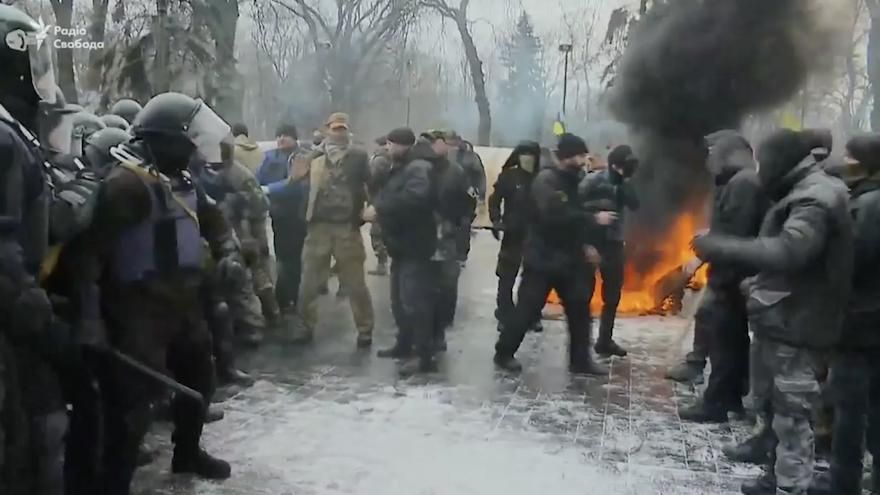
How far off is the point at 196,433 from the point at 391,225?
9.91 feet

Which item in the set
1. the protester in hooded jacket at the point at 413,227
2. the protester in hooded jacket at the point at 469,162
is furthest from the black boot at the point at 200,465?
the protester in hooded jacket at the point at 469,162

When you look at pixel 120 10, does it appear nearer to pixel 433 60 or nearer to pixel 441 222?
pixel 441 222

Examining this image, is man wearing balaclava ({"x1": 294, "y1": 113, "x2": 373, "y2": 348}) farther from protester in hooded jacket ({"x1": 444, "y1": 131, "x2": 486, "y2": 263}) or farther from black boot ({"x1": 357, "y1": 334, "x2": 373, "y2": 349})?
protester in hooded jacket ({"x1": 444, "y1": 131, "x2": 486, "y2": 263})

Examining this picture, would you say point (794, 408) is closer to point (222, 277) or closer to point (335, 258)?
point (222, 277)

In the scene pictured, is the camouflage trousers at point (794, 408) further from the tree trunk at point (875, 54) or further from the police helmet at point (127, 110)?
the tree trunk at point (875, 54)

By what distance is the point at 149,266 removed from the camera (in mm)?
4246

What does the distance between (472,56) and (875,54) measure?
9.03 m

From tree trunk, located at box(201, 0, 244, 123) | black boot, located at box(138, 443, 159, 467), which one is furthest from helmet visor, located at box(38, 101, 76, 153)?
tree trunk, located at box(201, 0, 244, 123)

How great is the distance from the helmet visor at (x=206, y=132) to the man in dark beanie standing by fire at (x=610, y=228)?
409 centimetres

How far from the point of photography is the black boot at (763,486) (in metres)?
5.06

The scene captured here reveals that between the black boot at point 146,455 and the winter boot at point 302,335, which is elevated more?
the winter boot at point 302,335

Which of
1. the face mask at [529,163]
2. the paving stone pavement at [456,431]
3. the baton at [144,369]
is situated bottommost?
the paving stone pavement at [456,431]

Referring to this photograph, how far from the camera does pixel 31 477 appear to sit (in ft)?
11.7

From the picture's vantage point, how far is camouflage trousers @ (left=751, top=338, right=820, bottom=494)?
453cm
